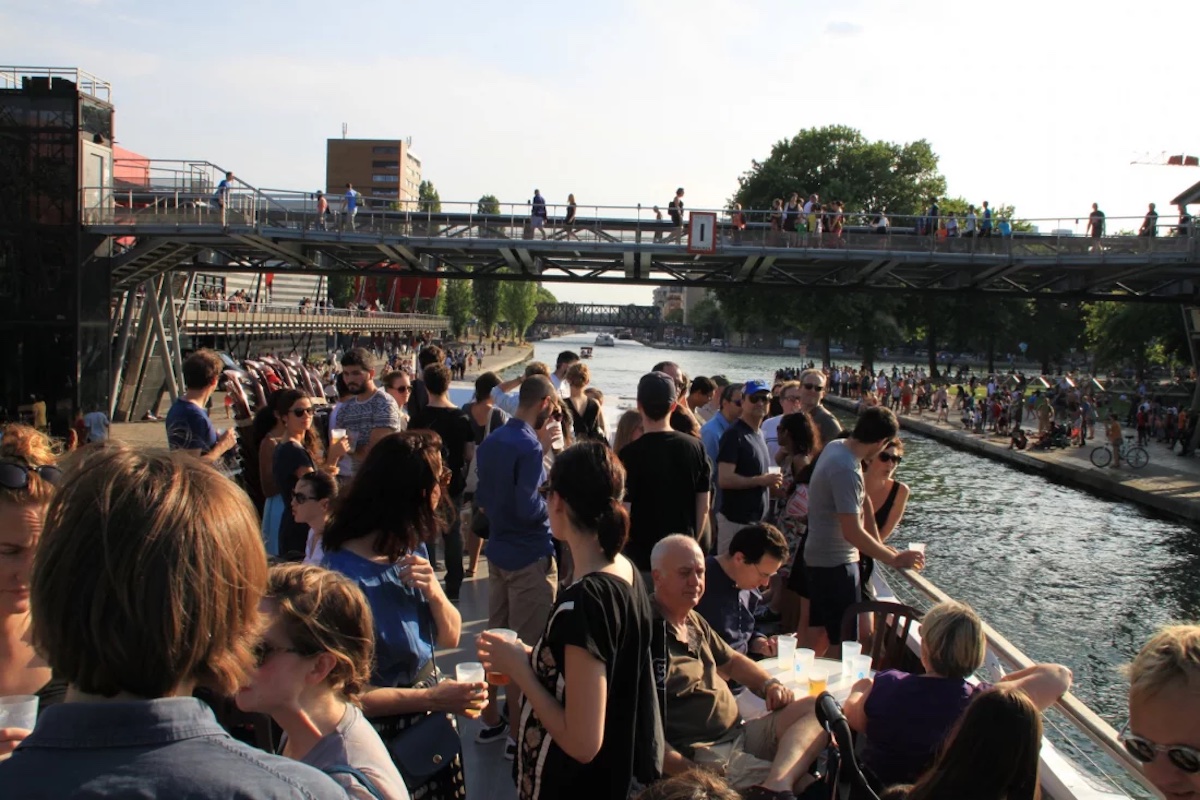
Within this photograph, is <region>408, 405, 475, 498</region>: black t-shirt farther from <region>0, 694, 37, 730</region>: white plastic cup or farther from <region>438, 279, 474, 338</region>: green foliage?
<region>438, 279, 474, 338</region>: green foliage

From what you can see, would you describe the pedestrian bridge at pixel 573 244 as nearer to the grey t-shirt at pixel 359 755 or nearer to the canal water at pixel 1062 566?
the canal water at pixel 1062 566

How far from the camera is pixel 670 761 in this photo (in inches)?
135

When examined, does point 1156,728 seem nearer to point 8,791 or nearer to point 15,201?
point 8,791

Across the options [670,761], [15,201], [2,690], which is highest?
[15,201]

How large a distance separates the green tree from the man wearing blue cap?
10941 cm

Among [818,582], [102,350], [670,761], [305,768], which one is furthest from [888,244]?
[305,768]

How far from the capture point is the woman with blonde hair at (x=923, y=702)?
11.1 feet

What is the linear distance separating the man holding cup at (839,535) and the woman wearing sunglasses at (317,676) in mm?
3365

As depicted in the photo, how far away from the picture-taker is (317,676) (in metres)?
2.30

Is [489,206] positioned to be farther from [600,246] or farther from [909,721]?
[909,721]

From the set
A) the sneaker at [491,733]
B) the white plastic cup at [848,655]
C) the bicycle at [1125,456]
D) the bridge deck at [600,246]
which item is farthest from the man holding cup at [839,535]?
the bicycle at [1125,456]

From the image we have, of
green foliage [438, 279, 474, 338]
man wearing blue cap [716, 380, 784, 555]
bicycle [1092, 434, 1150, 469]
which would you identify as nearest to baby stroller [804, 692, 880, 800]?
man wearing blue cap [716, 380, 784, 555]

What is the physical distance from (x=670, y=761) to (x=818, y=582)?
2294 millimetres

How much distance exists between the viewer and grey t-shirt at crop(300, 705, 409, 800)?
2127mm
